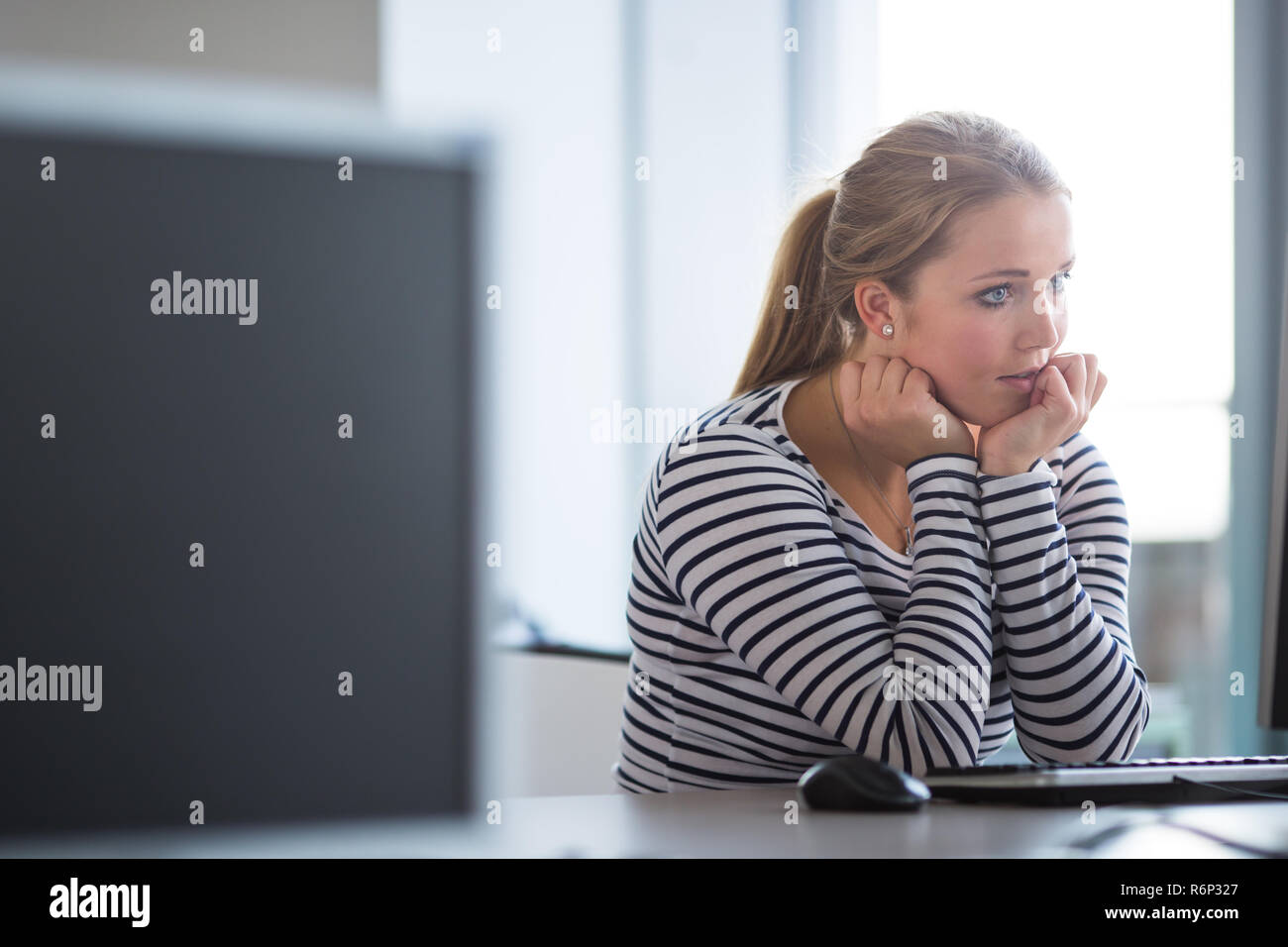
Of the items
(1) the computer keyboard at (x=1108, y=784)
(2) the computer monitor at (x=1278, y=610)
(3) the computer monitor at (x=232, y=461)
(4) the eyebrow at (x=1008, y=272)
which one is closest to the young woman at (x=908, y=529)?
(4) the eyebrow at (x=1008, y=272)

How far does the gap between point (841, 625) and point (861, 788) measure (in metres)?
0.22

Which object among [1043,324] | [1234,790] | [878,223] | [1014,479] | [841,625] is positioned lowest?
[1234,790]

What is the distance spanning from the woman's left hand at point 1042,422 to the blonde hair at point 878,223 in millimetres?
168

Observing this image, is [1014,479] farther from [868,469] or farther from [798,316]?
[798,316]

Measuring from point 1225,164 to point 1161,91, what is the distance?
212 millimetres

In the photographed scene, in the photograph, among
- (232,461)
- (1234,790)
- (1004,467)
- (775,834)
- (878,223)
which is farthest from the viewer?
(232,461)

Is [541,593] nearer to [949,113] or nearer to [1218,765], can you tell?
[949,113]

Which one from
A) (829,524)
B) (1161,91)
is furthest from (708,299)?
(829,524)

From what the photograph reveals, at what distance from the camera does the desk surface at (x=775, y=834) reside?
61cm

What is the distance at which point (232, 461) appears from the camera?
1.89 metres

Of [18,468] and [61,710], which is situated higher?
[18,468]

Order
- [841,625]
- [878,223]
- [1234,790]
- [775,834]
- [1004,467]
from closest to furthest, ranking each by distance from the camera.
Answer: [775,834] < [1234,790] < [841,625] < [1004,467] < [878,223]

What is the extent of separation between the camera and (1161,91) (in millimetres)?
2418

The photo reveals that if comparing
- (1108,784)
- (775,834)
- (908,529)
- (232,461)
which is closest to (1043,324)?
(908,529)
